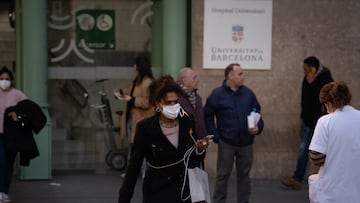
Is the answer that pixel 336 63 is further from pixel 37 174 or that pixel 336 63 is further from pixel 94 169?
pixel 37 174

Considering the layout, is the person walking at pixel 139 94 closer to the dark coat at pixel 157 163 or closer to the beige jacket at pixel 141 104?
the beige jacket at pixel 141 104

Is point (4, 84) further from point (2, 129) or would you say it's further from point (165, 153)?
point (165, 153)

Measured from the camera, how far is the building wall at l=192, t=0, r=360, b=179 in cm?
1065

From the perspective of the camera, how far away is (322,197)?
561cm

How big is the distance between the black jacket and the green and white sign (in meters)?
2.93

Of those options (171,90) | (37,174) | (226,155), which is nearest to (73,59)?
(37,174)

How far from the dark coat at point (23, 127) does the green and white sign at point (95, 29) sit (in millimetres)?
2108

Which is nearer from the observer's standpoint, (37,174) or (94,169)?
(37,174)

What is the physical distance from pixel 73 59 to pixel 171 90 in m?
5.34

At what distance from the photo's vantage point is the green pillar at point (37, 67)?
397 inches

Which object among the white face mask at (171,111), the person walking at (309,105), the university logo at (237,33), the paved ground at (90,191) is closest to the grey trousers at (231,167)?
the paved ground at (90,191)

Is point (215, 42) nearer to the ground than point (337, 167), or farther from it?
farther from it

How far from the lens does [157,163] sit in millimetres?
5480

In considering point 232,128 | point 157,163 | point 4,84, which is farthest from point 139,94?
point 157,163
